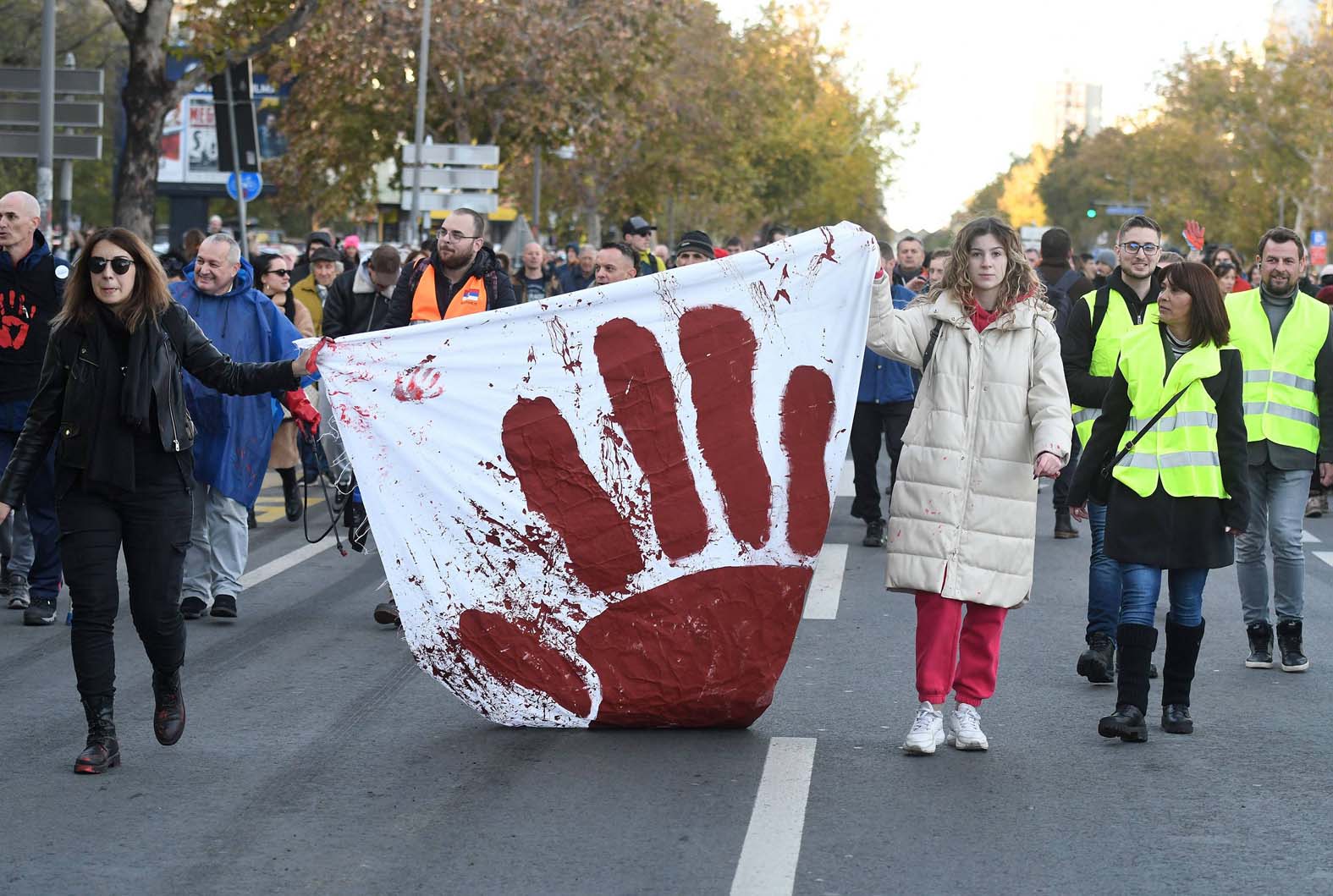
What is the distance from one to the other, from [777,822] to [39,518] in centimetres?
516

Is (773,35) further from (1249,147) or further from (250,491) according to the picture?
(250,491)

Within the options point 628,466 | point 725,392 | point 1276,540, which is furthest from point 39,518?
point 1276,540

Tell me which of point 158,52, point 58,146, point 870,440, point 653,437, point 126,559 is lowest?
point 870,440

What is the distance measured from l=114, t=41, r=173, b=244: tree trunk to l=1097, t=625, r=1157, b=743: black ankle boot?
15993mm

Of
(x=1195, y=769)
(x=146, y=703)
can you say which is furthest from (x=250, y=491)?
(x=1195, y=769)

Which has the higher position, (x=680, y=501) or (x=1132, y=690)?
(x=680, y=501)

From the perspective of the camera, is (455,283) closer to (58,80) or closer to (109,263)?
(109,263)

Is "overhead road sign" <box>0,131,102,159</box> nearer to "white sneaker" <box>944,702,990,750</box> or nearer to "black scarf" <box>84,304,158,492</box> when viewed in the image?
"black scarf" <box>84,304,158,492</box>

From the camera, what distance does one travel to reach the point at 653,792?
602cm

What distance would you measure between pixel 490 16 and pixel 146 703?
29355mm

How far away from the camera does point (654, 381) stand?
661cm

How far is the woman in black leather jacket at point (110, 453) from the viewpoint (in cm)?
622

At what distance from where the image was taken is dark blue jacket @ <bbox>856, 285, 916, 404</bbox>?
41.0 feet

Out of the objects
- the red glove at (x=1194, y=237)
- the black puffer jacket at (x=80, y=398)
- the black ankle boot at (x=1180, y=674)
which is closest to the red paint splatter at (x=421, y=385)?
the black puffer jacket at (x=80, y=398)
